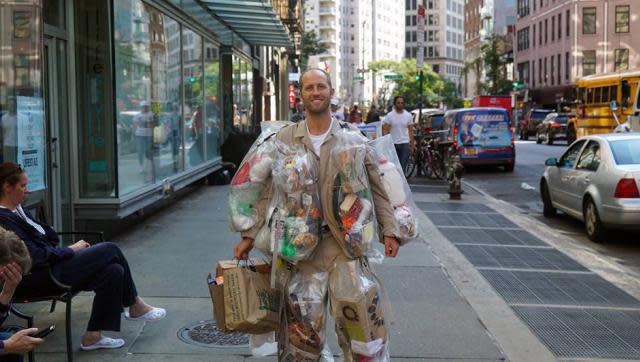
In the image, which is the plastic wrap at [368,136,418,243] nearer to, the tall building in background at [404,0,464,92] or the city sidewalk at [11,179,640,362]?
the city sidewalk at [11,179,640,362]

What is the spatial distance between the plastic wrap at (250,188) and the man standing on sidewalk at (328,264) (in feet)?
0.14

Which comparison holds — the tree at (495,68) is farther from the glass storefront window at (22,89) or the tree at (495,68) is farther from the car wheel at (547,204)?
the glass storefront window at (22,89)

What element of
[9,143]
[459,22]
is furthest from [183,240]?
[459,22]

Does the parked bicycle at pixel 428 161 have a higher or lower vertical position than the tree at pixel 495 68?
lower

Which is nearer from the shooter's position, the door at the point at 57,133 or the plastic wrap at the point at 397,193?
the plastic wrap at the point at 397,193

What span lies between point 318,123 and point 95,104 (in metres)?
5.36

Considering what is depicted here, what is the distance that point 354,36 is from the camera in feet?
519

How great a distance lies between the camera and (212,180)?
629 inches

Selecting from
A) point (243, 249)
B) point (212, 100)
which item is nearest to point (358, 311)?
point (243, 249)

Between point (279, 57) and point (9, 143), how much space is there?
3576 centimetres

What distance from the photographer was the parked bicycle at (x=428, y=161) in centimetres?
1898

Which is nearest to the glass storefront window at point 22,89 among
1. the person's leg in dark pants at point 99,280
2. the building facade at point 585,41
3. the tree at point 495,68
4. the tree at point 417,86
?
the person's leg in dark pants at point 99,280

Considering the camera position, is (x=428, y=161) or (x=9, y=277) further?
(x=428, y=161)

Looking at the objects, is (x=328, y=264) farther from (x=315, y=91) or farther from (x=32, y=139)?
(x=32, y=139)
